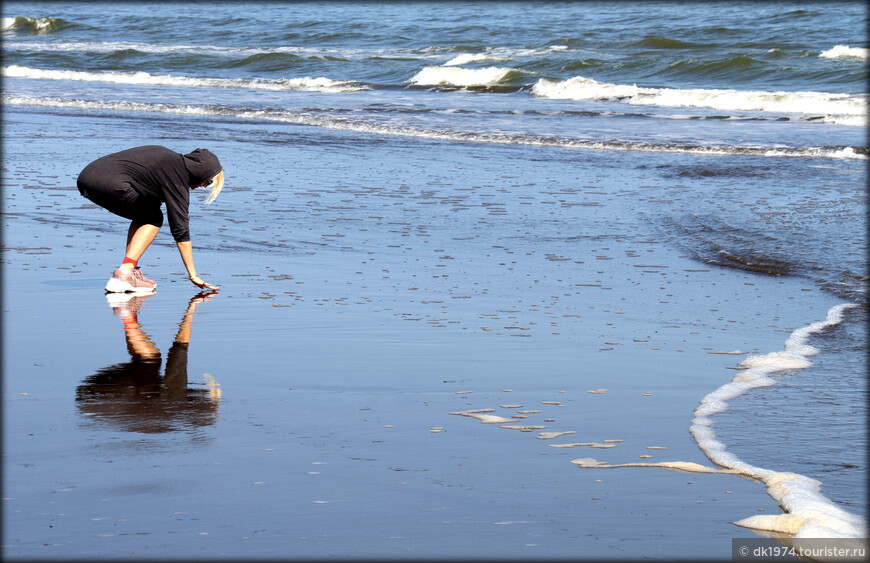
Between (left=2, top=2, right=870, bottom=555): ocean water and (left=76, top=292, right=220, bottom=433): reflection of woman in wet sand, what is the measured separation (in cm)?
153

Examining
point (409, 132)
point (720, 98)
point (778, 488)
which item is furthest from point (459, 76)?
point (778, 488)

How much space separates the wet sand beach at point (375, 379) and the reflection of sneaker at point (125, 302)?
0.06 m

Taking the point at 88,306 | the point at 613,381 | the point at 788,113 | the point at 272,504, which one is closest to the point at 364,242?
the point at 88,306

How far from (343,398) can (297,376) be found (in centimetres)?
41

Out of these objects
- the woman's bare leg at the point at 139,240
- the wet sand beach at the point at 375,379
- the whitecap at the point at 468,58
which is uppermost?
the whitecap at the point at 468,58

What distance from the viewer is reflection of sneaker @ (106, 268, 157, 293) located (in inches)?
247

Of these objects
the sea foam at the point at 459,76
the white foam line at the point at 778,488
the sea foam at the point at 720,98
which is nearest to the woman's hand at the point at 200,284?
the white foam line at the point at 778,488

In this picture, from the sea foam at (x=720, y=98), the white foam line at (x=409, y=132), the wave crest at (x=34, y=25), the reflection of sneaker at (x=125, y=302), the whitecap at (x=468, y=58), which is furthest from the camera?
the wave crest at (x=34, y=25)

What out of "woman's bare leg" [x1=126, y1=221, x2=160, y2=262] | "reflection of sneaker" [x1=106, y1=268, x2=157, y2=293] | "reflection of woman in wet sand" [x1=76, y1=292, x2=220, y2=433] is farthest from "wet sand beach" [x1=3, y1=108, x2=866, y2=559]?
"woman's bare leg" [x1=126, y1=221, x2=160, y2=262]

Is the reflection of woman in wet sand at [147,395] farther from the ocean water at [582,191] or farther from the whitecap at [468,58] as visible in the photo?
the whitecap at [468,58]

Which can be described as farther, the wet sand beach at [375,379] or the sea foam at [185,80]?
the sea foam at [185,80]

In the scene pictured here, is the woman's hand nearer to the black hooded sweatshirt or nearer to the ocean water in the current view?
the black hooded sweatshirt

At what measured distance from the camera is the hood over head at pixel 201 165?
622 centimetres

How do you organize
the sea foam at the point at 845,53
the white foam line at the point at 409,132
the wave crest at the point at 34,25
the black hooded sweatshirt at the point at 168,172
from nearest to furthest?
Answer: 1. the black hooded sweatshirt at the point at 168,172
2. the white foam line at the point at 409,132
3. the sea foam at the point at 845,53
4. the wave crest at the point at 34,25
